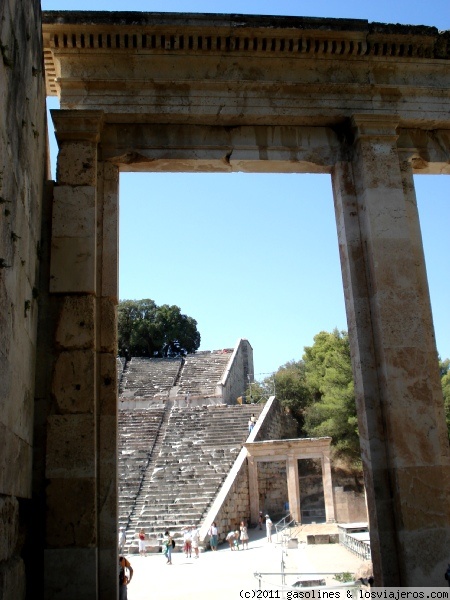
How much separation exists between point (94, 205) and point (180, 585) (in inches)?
355

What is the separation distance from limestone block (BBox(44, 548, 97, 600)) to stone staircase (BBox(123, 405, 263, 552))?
1270 cm

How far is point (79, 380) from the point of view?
6.26m

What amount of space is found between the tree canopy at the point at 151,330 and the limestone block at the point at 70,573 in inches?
1679

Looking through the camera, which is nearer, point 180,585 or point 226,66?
point 226,66

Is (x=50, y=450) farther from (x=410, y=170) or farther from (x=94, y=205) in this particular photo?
(x=410, y=170)

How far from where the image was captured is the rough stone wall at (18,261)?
450cm

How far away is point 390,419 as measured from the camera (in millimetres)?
6504

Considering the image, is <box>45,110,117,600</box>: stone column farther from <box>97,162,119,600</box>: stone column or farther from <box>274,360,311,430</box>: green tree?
<box>274,360,311,430</box>: green tree

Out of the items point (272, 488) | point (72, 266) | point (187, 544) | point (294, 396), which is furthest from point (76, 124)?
point (294, 396)

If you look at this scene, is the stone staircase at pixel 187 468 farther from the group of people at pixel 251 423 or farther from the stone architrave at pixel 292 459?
the stone architrave at pixel 292 459

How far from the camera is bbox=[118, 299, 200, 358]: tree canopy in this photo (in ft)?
Answer: 159

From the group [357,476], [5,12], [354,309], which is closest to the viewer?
[5,12]

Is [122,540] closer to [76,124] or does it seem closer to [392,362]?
[392,362]

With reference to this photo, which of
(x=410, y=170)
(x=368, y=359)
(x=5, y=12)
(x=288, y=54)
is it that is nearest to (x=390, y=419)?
(x=368, y=359)
